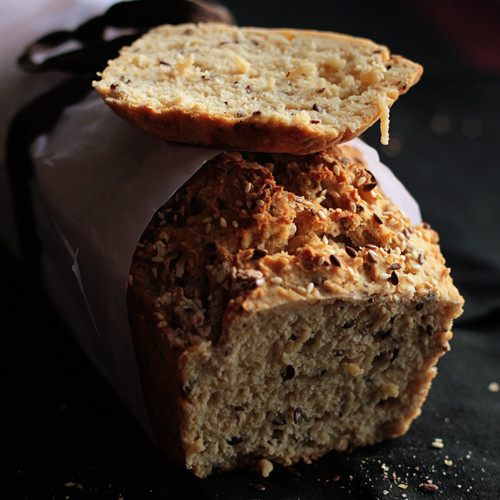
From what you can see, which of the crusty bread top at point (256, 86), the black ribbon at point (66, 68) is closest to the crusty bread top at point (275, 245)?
the crusty bread top at point (256, 86)

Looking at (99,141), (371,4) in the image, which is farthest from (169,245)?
(371,4)

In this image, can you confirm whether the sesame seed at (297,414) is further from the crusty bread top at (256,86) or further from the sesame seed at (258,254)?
the crusty bread top at (256,86)

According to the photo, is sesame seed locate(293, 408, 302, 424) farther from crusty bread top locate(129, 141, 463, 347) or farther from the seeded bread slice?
crusty bread top locate(129, 141, 463, 347)

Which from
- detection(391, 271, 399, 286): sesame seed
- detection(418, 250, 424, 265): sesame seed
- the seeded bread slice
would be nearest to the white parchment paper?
the seeded bread slice

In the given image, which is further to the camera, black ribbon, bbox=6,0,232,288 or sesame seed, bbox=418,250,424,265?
black ribbon, bbox=6,0,232,288

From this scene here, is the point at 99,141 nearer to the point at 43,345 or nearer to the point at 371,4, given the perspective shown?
the point at 43,345

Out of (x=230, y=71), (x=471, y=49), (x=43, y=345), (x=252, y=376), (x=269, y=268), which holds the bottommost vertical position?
(x=471, y=49)

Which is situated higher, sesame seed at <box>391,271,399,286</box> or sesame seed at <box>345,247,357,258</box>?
sesame seed at <box>345,247,357,258</box>
